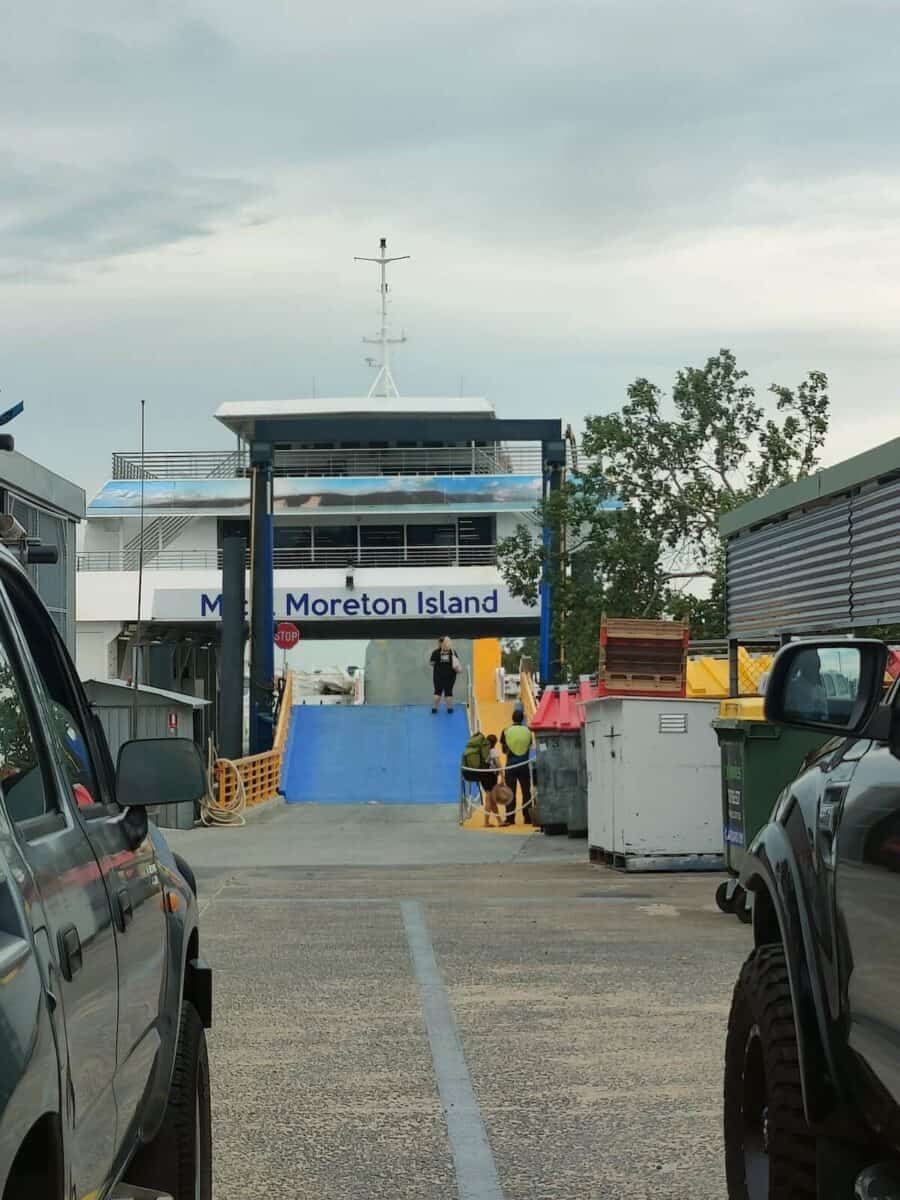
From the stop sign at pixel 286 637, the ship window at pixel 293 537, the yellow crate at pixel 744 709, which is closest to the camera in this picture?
the yellow crate at pixel 744 709

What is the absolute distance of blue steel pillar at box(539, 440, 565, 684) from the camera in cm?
3669

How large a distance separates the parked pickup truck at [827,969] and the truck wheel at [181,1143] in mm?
1255

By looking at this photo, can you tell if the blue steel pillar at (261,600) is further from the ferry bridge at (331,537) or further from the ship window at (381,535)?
the ship window at (381,535)

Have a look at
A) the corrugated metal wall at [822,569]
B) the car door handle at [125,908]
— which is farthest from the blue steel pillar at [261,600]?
the car door handle at [125,908]

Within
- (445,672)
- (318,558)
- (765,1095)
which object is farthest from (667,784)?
(318,558)

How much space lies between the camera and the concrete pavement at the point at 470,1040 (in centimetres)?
586

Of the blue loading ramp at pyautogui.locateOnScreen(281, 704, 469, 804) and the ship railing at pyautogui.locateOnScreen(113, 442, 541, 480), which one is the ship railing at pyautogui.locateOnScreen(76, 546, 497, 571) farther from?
the blue loading ramp at pyautogui.locateOnScreen(281, 704, 469, 804)

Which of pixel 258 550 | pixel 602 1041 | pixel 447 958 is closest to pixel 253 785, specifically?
pixel 258 550

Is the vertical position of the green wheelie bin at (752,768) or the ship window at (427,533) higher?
the ship window at (427,533)

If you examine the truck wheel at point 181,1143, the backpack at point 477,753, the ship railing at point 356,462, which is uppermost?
the ship railing at point 356,462

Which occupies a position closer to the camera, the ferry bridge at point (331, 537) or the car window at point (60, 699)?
the car window at point (60, 699)

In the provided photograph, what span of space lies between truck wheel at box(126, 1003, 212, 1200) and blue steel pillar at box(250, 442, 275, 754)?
33486 millimetres

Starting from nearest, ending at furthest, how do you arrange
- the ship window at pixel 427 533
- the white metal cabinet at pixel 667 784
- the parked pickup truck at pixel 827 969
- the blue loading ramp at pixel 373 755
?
the parked pickup truck at pixel 827 969 < the white metal cabinet at pixel 667 784 < the blue loading ramp at pixel 373 755 < the ship window at pixel 427 533

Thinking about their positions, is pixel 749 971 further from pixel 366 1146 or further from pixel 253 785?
pixel 253 785
